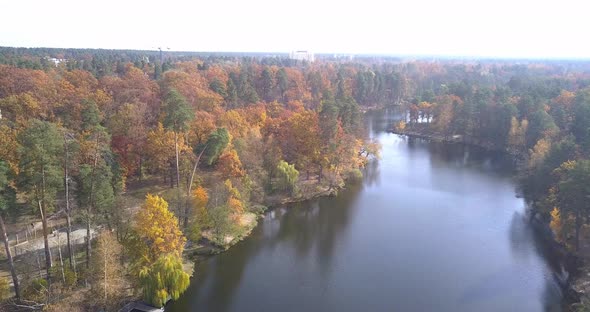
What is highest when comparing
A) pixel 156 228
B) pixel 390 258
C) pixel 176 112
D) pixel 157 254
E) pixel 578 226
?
pixel 176 112

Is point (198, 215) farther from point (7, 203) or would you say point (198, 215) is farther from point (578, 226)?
point (578, 226)

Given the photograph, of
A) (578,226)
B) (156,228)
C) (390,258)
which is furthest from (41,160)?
(578,226)

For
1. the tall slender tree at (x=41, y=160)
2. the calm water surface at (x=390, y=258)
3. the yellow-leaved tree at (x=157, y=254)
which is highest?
the tall slender tree at (x=41, y=160)

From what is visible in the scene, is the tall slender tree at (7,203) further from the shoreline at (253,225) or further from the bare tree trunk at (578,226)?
the bare tree trunk at (578,226)

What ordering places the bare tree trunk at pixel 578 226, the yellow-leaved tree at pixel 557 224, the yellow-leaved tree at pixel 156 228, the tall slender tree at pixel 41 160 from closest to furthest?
the tall slender tree at pixel 41 160, the yellow-leaved tree at pixel 156 228, the bare tree trunk at pixel 578 226, the yellow-leaved tree at pixel 557 224

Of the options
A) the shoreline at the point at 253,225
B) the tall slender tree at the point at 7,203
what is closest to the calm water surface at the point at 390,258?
the shoreline at the point at 253,225

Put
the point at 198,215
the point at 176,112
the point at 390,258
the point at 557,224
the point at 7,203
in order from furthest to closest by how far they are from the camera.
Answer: the point at 176,112
the point at 198,215
the point at 557,224
the point at 390,258
the point at 7,203

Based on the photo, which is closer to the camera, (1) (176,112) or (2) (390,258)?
(2) (390,258)

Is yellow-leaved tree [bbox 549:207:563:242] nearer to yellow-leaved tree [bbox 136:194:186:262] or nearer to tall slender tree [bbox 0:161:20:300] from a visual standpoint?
yellow-leaved tree [bbox 136:194:186:262]

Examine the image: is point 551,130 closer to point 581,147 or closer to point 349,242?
point 581,147
